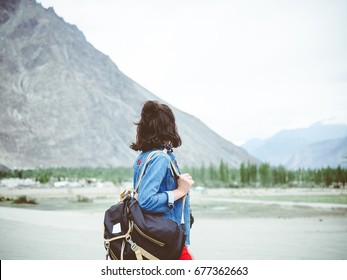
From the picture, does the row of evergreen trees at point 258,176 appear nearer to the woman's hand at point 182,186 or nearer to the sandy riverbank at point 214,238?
the sandy riverbank at point 214,238

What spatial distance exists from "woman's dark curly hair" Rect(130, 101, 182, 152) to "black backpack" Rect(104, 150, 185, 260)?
7cm

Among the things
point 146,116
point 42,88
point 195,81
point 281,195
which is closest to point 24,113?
point 42,88

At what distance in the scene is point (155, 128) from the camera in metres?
1.86

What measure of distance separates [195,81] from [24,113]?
78.3 ft

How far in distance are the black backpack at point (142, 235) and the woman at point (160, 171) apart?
0.12 feet

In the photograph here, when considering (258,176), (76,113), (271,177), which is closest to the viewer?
(271,177)

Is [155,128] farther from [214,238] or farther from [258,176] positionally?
[258,176]

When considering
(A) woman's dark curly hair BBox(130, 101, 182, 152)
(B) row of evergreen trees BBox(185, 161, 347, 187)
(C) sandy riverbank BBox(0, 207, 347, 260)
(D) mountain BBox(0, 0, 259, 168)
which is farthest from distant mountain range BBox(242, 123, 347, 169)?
(D) mountain BBox(0, 0, 259, 168)

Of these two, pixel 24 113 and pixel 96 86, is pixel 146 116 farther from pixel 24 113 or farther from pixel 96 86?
pixel 96 86

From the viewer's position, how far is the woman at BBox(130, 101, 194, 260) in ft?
5.79

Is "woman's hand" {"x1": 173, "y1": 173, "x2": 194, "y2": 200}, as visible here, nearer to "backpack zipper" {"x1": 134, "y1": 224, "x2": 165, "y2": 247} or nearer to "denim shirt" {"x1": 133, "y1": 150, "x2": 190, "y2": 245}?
"denim shirt" {"x1": 133, "y1": 150, "x2": 190, "y2": 245}

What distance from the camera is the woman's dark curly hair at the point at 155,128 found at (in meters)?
1.85

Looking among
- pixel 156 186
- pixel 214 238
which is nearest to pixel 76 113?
pixel 214 238

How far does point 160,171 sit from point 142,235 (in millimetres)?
257
